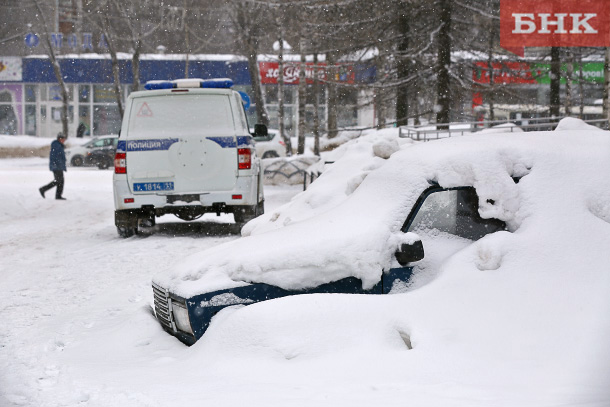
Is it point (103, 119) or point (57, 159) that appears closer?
point (57, 159)

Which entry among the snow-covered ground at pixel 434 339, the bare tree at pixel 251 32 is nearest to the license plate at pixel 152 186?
the snow-covered ground at pixel 434 339

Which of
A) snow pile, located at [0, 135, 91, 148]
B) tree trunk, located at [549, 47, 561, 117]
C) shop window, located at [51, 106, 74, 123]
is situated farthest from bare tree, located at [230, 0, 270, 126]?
shop window, located at [51, 106, 74, 123]

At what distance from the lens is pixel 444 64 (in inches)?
818

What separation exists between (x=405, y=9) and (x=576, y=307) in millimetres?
17593

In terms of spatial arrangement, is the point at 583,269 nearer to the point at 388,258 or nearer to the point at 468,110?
the point at 388,258

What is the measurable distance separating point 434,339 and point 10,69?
4848 centimetres

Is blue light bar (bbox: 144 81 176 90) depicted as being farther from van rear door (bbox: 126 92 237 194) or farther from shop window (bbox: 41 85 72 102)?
shop window (bbox: 41 85 72 102)

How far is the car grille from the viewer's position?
19.6 ft

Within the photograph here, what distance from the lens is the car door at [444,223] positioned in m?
5.57

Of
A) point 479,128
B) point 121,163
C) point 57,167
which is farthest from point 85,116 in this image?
point 479,128

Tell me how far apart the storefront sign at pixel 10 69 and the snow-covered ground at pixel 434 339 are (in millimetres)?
45751

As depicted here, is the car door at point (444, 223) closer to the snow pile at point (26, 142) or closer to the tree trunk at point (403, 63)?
the tree trunk at point (403, 63)

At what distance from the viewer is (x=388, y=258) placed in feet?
17.7

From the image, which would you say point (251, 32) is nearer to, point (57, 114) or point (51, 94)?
point (57, 114)
